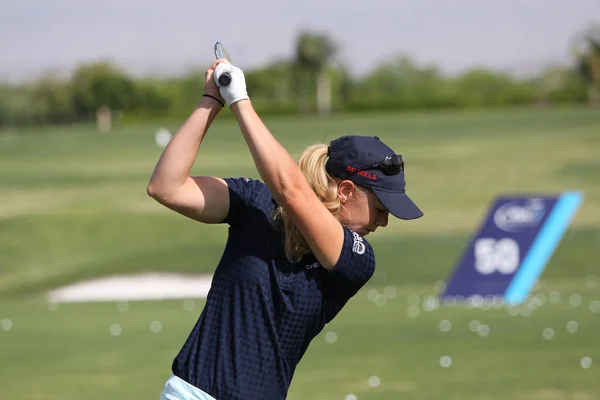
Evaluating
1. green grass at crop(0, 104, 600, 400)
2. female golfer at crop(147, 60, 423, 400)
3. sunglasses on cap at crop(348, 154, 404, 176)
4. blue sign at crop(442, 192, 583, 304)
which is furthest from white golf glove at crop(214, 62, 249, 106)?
blue sign at crop(442, 192, 583, 304)

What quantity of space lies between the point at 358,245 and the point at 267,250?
0.28 m

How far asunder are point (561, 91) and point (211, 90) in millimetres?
55655

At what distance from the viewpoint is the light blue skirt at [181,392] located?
3416 millimetres

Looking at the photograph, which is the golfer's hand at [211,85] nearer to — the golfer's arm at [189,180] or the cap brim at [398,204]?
the golfer's arm at [189,180]

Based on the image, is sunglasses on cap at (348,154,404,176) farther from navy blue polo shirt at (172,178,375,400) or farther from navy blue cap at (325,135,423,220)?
navy blue polo shirt at (172,178,375,400)

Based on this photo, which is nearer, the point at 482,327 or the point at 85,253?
the point at 482,327

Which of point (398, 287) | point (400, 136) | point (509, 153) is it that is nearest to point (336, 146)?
point (398, 287)

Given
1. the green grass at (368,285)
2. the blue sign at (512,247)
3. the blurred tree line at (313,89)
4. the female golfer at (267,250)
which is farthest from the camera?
the blurred tree line at (313,89)

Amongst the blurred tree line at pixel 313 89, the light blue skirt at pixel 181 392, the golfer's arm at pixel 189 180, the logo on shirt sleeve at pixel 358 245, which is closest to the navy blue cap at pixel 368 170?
the logo on shirt sleeve at pixel 358 245

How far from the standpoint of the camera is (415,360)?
9.28 m

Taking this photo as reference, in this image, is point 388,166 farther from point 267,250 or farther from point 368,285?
point 368,285

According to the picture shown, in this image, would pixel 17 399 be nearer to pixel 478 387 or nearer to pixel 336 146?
pixel 478 387

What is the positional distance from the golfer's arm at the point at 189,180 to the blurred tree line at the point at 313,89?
31918 mm

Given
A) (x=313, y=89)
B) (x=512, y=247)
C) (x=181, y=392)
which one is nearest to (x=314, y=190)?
(x=181, y=392)
